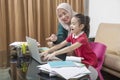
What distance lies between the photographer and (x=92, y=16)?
379cm

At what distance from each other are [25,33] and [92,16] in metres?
1.25

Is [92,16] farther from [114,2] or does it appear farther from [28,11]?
[28,11]

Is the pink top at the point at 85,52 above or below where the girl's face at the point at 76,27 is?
below

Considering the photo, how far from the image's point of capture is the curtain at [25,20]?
325 centimetres

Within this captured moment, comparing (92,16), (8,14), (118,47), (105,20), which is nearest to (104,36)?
(118,47)

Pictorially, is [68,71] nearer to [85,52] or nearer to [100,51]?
[85,52]

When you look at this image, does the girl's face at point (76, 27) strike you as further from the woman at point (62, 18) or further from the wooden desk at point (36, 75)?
the wooden desk at point (36, 75)

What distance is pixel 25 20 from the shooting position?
3352 millimetres

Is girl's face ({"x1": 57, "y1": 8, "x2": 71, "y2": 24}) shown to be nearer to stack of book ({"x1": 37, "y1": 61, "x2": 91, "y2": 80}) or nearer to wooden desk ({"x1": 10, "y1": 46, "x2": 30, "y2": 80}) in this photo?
wooden desk ({"x1": 10, "y1": 46, "x2": 30, "y2": 80})

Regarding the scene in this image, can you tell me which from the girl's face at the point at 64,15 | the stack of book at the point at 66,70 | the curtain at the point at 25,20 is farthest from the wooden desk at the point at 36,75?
the curtain at the point at 25,20

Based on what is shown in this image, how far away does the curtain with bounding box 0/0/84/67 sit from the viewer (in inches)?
128

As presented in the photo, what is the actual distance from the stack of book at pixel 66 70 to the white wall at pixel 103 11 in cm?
212

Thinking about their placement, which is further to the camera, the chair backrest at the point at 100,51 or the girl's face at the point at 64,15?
the girl's face at the point at 64,15

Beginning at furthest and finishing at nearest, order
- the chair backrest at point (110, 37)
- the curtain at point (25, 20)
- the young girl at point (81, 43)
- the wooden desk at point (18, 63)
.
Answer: the curtain at point (25, 20) → the chair backrest at point (110, 37) → the young girl at point (81, 43) → the wooden desk at point (18, 63)
